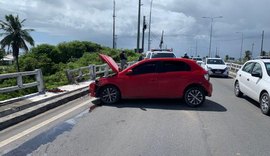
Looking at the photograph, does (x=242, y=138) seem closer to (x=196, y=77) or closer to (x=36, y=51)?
(x=196, y=77)

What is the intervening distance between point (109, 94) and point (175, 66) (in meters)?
2.28

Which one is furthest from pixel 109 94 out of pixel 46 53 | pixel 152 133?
pixel 46 53

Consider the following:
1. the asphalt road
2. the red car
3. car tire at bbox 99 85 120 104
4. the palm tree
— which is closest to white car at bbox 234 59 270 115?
the asphalt road

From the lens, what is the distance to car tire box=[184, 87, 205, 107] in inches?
405

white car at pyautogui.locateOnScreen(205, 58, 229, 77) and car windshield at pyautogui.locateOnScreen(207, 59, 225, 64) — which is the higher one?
car windshield at pyautogui.locateOnScreen(207, 59, 225, 64)

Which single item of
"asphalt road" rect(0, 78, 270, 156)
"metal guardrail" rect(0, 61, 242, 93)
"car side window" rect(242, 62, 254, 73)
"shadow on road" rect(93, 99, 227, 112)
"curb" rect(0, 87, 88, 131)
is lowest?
"shadow on road" rect(93, 99, 227, 112)

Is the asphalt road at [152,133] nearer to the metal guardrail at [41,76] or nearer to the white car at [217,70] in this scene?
the metal guardrail at [41,76]

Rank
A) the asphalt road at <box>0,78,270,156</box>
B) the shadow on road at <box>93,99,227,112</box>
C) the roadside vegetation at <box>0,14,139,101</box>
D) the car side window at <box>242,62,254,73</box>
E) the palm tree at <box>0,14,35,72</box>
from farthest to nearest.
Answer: the palm tree at <box>0,14,35,72</box> < the roadside vegetation at <box>0,14,139,101</box> < the car side window at <box>242,62,254,73</box> < the shadow on road at <box>93,99,227,112</box> < the asphalt road at <box>0,78,270,156</box>

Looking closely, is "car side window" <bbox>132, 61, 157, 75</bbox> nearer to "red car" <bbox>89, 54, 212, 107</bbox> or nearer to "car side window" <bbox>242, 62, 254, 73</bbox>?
"red car" <bbox>89, 54, 212, 107</bbox>

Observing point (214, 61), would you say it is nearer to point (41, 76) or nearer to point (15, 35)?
point (41, 76)

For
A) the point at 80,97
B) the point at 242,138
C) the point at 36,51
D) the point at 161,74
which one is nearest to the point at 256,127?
the point at 242,138

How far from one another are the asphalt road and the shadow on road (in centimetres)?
3

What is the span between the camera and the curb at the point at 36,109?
7435 mm

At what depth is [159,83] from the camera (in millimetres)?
10383
